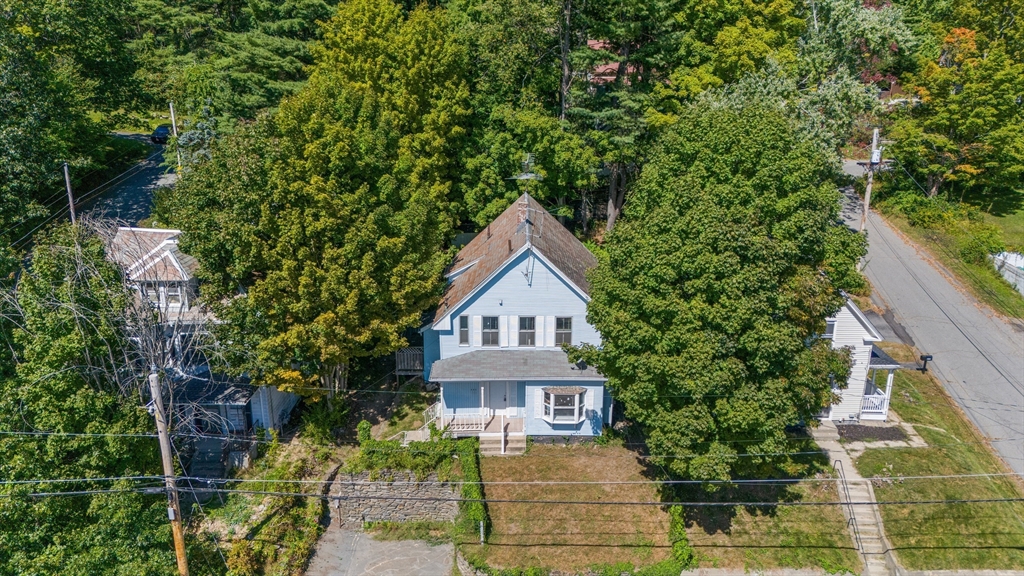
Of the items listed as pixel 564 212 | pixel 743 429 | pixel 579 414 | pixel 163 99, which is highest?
pixel 163 99

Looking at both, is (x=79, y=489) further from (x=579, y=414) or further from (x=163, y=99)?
(x=163, y=99)

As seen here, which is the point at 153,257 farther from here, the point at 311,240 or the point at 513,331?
the point at 513,331

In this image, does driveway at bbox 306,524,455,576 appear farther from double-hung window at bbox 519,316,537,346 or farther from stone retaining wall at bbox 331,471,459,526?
double-hung window at bbox 519,316,537,346

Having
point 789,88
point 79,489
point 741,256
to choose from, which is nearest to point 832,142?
point 789,88

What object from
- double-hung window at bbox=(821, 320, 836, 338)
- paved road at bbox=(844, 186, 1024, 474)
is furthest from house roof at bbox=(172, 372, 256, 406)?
paved road at bbox=(844, 186, 1024, 474)

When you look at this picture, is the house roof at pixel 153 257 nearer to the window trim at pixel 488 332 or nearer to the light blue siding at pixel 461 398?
the light blue siding at pixel 461 398

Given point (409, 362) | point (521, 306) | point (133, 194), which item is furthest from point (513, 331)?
point (133, 194)
